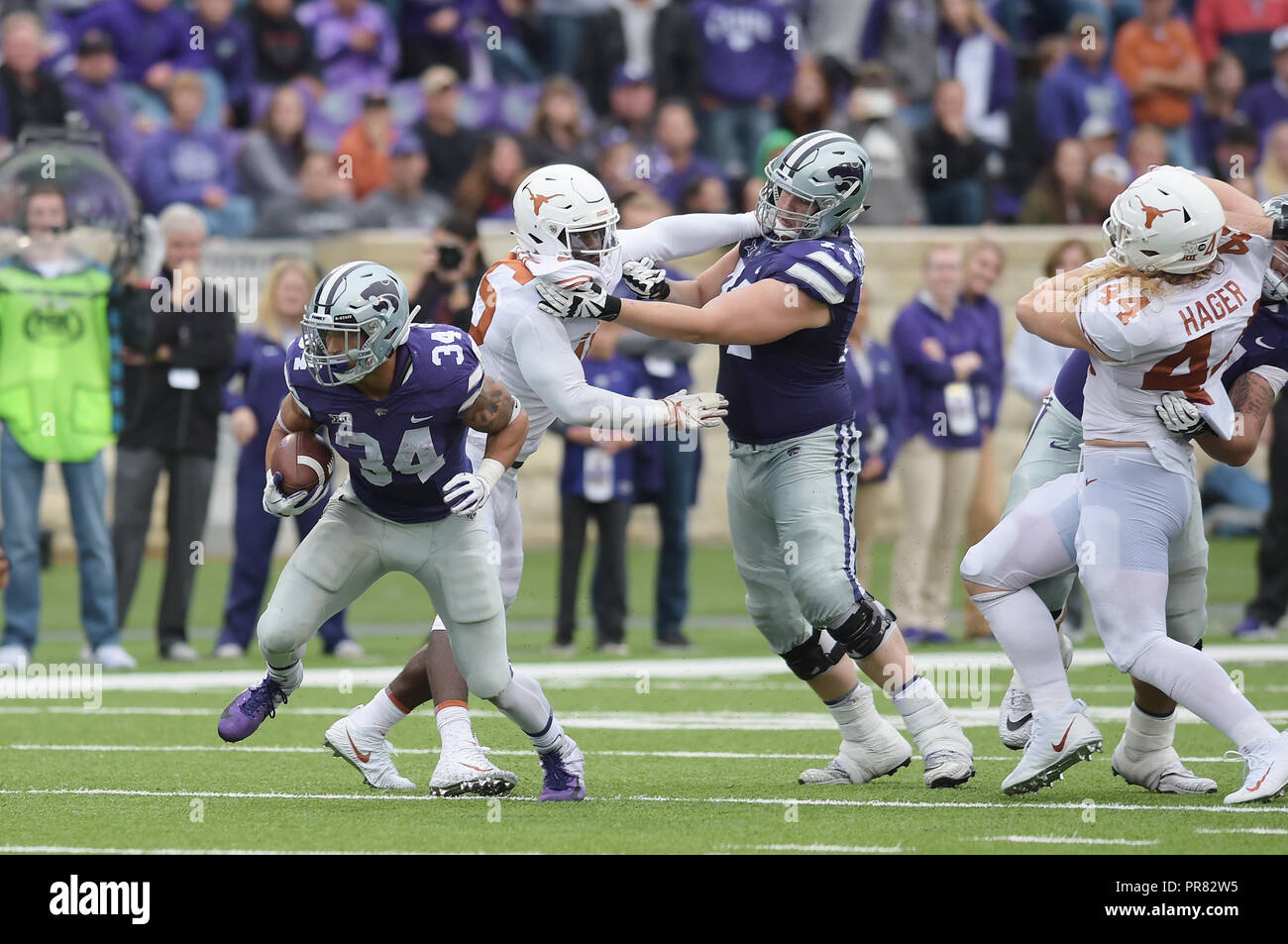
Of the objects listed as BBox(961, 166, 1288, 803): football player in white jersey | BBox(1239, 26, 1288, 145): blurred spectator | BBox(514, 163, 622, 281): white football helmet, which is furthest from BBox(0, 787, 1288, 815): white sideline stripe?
BBox(1239, 26, 1288, 145): blurred spectator

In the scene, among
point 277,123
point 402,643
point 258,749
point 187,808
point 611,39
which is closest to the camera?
point 187,808

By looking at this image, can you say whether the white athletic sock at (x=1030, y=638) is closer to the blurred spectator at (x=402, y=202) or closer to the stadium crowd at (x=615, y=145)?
the stadium crowd at (x=615, y=145)

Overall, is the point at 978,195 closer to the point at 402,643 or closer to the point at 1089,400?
the point at 402,643

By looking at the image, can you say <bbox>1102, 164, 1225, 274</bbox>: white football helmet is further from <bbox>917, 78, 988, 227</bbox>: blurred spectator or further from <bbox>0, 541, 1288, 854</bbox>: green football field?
<bbox>917, 78, 988, 227</bbox>: blurred spectator

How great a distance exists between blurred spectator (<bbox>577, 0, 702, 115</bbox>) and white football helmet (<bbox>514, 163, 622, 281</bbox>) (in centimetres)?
968

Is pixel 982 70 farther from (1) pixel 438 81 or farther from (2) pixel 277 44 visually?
(2) pixel 277 44

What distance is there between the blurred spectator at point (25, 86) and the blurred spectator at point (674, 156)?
441cm

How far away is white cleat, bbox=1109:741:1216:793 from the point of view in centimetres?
639

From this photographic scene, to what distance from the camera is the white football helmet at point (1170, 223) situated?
597 centimetres

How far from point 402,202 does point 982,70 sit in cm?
548
